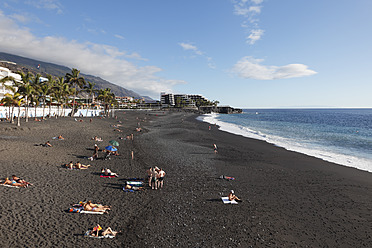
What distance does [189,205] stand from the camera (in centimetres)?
1033

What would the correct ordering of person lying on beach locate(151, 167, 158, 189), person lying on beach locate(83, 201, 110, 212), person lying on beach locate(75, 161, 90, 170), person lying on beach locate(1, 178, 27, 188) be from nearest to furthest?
person lying on beach locate(83, 201, 110, 212), person lying on beach locate(1, 178, 27, 188), person lying on beach locate(151, 167, 158, 189), person lying on beach locate(75, 161, 90, 170)

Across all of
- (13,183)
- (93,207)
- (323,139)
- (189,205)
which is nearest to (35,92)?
(13,183)

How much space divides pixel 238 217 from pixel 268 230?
1.45 metres

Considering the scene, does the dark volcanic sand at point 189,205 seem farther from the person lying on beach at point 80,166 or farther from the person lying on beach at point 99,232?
the person lying on beach at point 80,166

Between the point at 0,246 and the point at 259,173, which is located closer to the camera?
the point at 0,246

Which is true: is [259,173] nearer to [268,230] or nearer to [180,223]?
[268,230]

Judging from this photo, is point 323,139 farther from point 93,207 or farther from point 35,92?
point 35,92

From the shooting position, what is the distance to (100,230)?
7.55 metres

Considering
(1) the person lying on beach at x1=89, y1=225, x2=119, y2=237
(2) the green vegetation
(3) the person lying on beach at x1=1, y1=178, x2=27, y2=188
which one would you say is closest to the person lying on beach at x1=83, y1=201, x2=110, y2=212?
(1) the person lying on beach at x1=89, y1=225, x2=119, y2=237

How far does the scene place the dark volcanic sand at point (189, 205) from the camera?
25.1 feet

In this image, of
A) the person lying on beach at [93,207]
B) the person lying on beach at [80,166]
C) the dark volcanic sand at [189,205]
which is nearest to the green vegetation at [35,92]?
the dark volcanic sand at [189,205]

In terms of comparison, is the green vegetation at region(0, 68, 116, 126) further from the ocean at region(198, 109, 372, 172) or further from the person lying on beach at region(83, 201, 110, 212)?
the ocean at region(198, 109, 372, 172)

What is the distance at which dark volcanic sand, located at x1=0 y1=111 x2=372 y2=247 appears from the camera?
7664 mm

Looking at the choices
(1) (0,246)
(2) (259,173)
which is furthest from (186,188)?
(1) (0,246)
